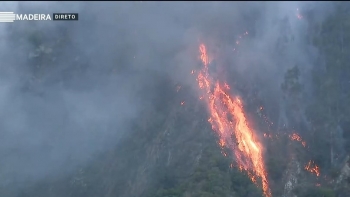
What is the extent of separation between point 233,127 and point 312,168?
10.2 m

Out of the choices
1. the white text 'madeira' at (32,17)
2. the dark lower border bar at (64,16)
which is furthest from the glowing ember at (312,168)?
the white text 'madeira' at (32,17)

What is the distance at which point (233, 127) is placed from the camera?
71.0 m

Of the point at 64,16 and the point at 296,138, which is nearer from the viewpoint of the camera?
the point at 296,138

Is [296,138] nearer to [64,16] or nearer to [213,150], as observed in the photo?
[213,150]

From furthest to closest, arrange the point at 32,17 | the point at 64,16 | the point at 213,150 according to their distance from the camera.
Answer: the point at 32,17 → the point at 64,16 → the point at 213,150

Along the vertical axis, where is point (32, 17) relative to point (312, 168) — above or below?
above

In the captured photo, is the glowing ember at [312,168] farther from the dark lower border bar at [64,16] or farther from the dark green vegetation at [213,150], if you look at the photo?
the dark lower border bar at [64,16]

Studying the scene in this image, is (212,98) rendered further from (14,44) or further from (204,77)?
(14,44)

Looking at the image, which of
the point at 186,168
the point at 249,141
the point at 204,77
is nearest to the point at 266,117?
the point at 249,141

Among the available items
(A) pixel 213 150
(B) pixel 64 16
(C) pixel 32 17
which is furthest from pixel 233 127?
(C) pixel 32 17

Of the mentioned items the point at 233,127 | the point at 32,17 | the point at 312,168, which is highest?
the point at 32,17

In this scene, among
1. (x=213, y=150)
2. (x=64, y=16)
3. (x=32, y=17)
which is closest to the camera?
(x=213, y=150)

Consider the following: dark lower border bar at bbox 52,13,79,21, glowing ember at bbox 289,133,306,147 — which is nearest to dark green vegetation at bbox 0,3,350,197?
glowing ember at bbox 289,133,306,147

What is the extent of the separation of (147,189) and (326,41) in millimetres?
31174
